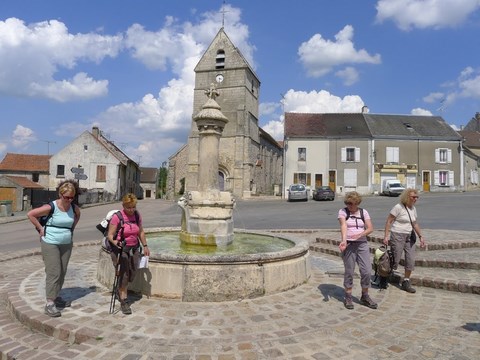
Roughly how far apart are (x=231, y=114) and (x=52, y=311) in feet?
120

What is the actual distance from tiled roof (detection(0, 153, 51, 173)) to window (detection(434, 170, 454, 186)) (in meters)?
45.1

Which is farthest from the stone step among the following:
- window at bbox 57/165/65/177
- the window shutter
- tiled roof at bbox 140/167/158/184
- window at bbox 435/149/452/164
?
tiled roof at bbox 140/167/158/184

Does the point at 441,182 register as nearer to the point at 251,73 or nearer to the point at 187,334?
the point at 251,73

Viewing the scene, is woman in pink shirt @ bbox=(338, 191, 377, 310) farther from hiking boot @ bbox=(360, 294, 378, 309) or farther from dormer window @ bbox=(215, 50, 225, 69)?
dormer window @ bbox=(215, 50, 225, 69)

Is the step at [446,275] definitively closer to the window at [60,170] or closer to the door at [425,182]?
the door at [425,182]

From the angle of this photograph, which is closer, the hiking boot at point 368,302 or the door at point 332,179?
the hiking boot at point 368,302

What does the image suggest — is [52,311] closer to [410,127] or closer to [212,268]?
[212,268]

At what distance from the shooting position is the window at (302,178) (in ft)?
129

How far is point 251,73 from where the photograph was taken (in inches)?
1672

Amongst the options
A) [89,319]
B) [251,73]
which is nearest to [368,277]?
[89,319]

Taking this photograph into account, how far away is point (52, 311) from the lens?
456 centimetres

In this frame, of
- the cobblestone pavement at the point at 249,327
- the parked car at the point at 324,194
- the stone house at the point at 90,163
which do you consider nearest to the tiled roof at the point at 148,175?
the stone house at the point at 90,163

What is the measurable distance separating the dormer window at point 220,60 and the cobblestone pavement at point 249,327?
3783cm

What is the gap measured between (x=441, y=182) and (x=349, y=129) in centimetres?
1141
